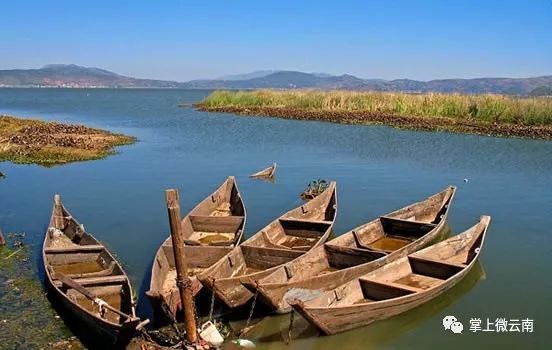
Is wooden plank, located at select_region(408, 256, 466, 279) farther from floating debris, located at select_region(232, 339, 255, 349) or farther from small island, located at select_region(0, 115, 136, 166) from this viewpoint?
small island, located at select_region(0, 115, 136, 166)

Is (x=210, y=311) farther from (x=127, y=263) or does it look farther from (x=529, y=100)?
(x=529, y=100)

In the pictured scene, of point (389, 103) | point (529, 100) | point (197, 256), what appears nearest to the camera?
point (197, 256)

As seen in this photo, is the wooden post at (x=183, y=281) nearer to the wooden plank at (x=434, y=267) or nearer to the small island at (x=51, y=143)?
the wooden plank at (x=434, y=267)

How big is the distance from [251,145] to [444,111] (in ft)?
67.4

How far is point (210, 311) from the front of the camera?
30.2 feet

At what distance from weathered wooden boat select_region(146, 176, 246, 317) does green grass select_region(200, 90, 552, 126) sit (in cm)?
3124

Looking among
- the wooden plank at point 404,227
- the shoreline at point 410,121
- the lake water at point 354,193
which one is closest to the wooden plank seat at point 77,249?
the lake water at point 354,193

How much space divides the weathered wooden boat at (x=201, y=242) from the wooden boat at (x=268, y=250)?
0.44 metres

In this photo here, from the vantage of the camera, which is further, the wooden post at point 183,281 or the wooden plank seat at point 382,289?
the wooden plank seat at point 382,289

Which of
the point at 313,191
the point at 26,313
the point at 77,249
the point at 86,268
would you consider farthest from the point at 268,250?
the point at 313,191

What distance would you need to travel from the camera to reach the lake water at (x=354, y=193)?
995cm

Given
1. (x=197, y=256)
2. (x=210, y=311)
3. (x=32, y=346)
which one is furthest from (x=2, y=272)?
(x=210, y=311)

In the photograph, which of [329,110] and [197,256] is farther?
[329,110]

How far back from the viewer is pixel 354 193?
19.9m
